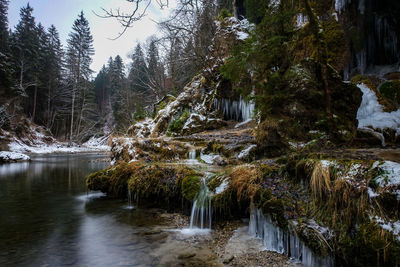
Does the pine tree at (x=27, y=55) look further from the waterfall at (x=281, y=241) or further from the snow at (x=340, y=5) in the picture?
the waterfall at (x=281, y=241)

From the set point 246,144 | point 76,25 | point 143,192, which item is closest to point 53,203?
point 143,192

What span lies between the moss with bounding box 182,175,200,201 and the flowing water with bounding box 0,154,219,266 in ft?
2.22

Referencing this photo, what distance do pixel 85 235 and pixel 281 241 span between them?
353cm

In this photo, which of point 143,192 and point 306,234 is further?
point 143,192

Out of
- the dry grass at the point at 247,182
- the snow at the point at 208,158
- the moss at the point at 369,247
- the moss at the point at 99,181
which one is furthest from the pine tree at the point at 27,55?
the moss at the point at 369,247

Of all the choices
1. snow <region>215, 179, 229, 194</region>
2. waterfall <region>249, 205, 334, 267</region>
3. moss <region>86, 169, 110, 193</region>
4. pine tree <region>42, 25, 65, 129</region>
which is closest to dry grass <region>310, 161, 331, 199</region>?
waterfall <region>249, 205, 334, 267</region>

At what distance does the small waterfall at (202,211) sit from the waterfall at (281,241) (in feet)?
2.94

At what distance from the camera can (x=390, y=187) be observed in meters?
2.32

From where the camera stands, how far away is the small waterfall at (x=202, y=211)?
13.8 ft

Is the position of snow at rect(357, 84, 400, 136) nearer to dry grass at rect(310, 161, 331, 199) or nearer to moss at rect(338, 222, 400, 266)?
dry grass at rect(310, 161, 331, 199)

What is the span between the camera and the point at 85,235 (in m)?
4.12

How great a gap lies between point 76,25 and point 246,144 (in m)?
43.4

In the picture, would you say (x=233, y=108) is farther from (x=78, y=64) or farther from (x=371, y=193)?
(x=78, y=64)

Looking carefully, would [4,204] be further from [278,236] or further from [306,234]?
[306,234]
